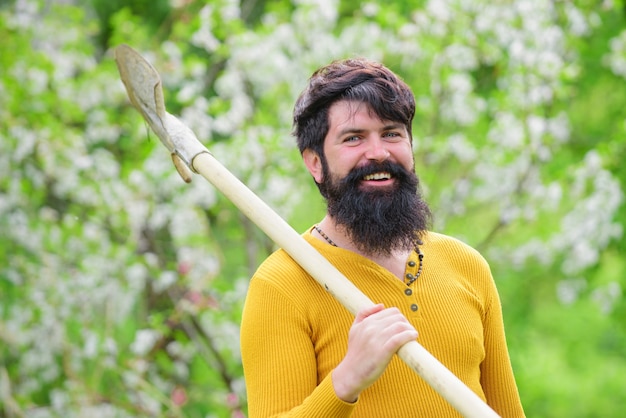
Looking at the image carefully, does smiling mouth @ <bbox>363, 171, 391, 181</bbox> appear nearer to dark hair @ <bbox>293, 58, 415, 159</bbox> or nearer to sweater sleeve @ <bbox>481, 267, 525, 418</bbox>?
dark hair @ <bbox>293, 58, 415, 159</bbox>

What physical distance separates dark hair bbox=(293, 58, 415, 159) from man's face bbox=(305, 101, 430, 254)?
0.07 feet

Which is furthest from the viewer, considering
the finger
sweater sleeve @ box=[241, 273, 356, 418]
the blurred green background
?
the blurred green background

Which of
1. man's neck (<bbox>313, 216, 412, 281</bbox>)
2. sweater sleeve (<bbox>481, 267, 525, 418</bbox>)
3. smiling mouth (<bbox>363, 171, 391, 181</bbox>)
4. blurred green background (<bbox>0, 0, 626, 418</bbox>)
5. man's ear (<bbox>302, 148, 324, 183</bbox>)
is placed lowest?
sweater sleeve (<bbox>481, 267, 525, 418</bbox>)

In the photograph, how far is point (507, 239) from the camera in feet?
20.5

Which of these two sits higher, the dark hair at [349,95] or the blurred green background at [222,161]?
the blurred green background at [222,161]

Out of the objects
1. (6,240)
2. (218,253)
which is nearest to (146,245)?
(218,253)

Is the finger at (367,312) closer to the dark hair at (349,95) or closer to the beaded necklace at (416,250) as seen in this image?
the beaded necklace at (416,250)

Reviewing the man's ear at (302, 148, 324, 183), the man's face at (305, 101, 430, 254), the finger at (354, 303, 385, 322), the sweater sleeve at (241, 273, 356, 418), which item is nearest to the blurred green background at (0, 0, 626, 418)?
the man's ear at (302, 148, 324, 183)

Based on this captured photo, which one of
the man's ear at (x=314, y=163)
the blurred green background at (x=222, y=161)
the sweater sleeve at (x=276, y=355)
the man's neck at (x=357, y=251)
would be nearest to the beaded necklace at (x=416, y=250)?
the man's neck at (x=357, y=251)

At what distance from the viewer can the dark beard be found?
2381 millimetres

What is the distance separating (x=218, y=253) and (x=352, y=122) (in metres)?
3.95

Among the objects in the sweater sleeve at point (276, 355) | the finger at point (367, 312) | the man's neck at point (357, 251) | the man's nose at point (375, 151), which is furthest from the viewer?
the man's neck at point (357, 251)

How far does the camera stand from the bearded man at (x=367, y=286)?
87.5 inches

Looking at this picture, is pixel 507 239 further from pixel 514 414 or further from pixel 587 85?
pixel 514 414
